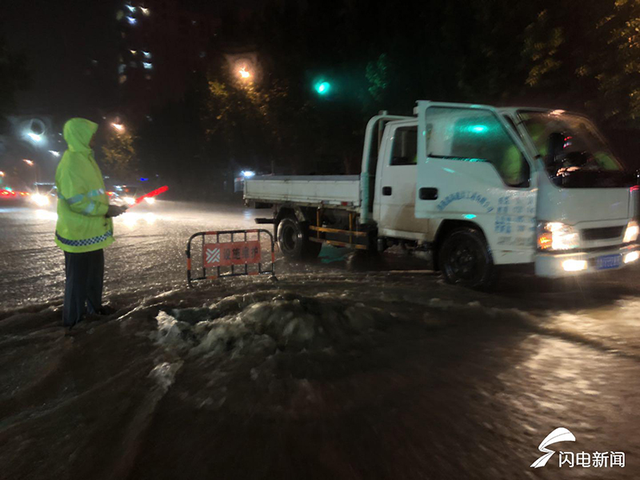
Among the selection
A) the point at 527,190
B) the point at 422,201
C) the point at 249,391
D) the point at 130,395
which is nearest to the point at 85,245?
the point at 130,395

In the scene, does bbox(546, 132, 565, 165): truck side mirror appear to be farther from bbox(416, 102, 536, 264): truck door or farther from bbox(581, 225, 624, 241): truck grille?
bbox(581, 225, 624, 241): truck grille

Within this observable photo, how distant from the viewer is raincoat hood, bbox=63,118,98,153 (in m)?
5.10

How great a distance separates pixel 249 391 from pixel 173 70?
81469mm

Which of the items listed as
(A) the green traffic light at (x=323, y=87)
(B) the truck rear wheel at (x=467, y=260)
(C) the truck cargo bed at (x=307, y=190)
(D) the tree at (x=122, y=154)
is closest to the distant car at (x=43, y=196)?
(A) the green traffic light at (x=323, y=87)

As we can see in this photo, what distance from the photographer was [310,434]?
2.95 metres

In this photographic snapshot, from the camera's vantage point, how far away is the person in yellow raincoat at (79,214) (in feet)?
16.6

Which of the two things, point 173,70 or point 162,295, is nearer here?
point 162,295

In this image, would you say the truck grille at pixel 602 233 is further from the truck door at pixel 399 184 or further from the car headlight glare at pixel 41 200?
the car headlight glare at pixel 41 200

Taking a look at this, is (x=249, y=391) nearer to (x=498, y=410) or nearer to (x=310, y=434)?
(x=310, y=434)

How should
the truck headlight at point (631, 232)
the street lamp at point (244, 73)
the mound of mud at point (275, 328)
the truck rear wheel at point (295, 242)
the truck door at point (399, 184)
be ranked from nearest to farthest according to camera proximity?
the mound of mud at point (275, 328) < the truck headlight at point (631, 232) < the truck door at point (399, 184) < the truck rear wheel at point (295, 242) < the street lamp at point (244, 73)

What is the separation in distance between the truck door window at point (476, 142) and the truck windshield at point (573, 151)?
0.29m

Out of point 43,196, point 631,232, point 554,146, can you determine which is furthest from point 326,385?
point 43,196

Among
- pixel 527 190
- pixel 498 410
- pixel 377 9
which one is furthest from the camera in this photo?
pixel 377 9

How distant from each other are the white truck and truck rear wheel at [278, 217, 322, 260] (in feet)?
7.17
